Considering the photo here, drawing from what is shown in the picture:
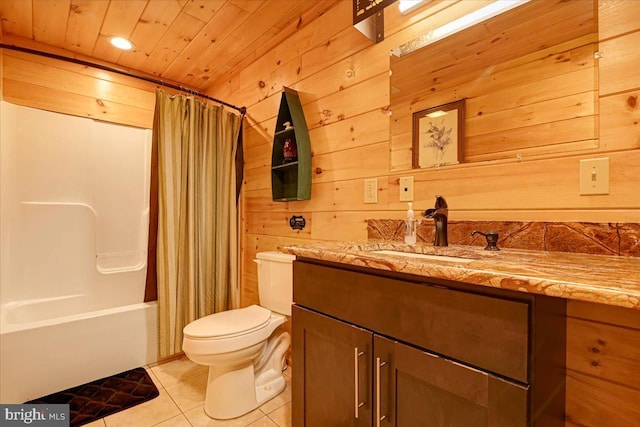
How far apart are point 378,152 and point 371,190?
19cm

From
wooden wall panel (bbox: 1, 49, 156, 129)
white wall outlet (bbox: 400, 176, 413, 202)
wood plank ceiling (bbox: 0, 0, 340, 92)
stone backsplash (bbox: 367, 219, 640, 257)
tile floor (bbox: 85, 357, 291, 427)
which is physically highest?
wood plank ceiling (bbox: 0, 0, 340, 92)

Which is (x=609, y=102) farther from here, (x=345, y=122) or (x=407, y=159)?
(x=345, y=122)

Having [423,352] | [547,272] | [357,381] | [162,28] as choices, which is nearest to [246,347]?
[357,381]

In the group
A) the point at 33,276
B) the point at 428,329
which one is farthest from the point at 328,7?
the point at 33,276

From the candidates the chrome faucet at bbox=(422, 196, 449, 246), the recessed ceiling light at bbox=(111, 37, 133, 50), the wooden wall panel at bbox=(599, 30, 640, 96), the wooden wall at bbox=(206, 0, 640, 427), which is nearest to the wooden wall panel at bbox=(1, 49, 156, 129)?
the recessed ceiling light at bbox=(111, 37, 133, 50)

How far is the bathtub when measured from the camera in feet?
5.17

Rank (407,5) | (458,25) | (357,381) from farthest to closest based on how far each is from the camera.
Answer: (407,5) → (458,25) → (357,381)

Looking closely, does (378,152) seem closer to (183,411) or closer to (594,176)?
(594,176)

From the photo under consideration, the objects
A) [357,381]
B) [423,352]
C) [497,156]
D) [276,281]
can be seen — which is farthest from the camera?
[276,281]

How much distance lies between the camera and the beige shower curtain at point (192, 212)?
2.03 metres

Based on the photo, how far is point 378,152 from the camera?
1.52 m

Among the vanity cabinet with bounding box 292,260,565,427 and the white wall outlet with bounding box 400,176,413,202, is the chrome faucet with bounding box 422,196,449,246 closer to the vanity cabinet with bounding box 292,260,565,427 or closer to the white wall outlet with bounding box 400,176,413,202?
the white wall outlet with bounding box 400,176,413,202

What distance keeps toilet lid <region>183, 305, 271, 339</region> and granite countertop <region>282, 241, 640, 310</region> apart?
2.66 feet

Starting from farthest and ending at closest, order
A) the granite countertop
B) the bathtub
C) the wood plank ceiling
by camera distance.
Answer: the wood plank ceiling < the bathtub < the granite countertop
